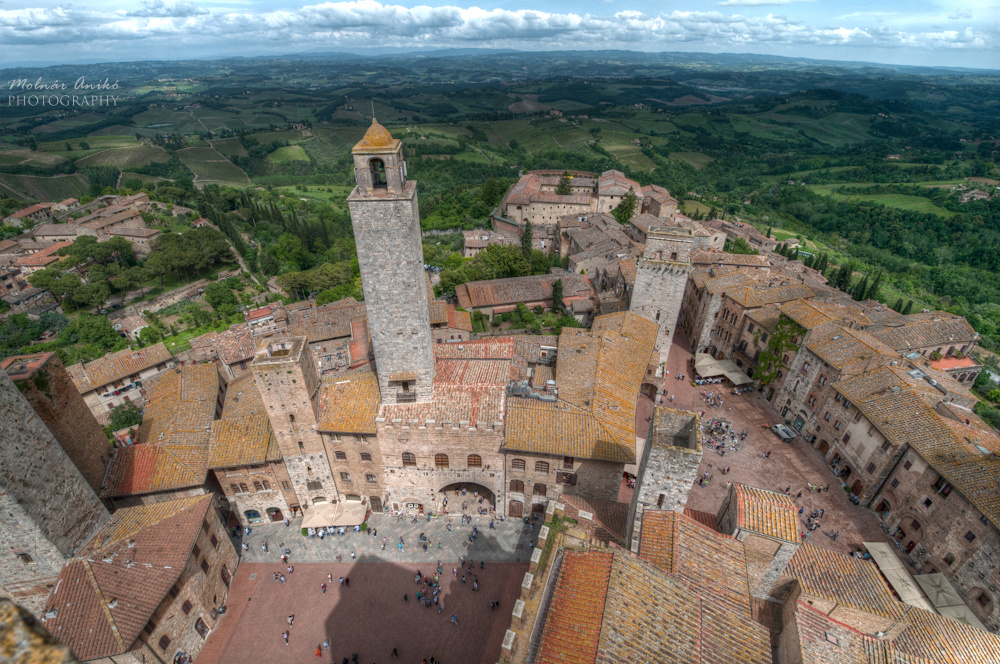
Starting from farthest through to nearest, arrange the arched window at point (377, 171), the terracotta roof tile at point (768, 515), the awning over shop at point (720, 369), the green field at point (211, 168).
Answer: the green field at point (211, 168) < the awning over shop at point (720, 369) < the arched window at point (377, 171) < the terracotta roof tile at point (768, 515)

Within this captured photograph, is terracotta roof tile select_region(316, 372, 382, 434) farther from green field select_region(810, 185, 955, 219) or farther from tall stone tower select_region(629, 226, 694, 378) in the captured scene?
green field select_region(810, 185, 955, 219)

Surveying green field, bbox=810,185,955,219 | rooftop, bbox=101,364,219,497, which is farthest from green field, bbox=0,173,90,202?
green field, bbox=810,185,955,219

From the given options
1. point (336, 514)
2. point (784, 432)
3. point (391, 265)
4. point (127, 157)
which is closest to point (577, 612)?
point (391, 265)

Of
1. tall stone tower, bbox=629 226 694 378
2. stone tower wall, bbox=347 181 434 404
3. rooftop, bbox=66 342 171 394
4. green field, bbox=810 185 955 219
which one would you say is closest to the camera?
stone tower wall, bbox=347 181 434 404

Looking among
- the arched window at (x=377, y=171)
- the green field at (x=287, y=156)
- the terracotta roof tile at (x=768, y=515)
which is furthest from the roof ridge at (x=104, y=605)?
the green field at (x=287, y=156)

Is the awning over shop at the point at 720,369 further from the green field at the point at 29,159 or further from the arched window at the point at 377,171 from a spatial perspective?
the green field at the point at 29,159

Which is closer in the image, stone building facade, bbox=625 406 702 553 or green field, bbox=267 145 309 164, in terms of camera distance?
stone building facade, bbox=625 406 702 553
